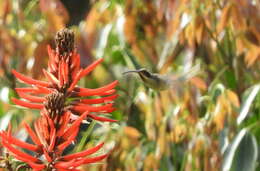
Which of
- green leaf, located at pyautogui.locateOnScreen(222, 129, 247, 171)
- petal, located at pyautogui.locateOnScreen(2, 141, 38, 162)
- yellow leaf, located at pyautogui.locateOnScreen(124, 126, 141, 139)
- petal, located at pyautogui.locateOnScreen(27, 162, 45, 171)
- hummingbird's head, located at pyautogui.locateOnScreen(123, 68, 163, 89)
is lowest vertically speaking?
petal, located at pyautogui.locateOnScreen(27, 162, 45, 171)

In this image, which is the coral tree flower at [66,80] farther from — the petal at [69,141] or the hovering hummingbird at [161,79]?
the hovering hummingbird at [161,79]

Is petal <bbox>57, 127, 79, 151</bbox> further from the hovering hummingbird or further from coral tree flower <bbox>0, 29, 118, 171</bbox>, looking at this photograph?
the hovering hummingbird

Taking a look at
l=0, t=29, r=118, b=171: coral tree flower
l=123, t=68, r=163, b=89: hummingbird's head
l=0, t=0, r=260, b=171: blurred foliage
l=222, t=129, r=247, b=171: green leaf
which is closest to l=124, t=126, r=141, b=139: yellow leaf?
l=0, t=0, r=260, b=171: blurred foliage

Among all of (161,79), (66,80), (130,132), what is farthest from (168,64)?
(66,80)

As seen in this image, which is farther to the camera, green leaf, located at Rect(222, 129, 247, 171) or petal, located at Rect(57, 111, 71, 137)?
green leaf, located at Rect(222, 129, 247, 171)

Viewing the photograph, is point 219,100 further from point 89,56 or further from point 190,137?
point 89,56

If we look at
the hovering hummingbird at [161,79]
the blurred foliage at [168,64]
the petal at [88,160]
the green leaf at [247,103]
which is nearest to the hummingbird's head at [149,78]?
the hovering hummingbird at [161,79]

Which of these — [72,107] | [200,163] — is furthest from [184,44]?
[72,107]
